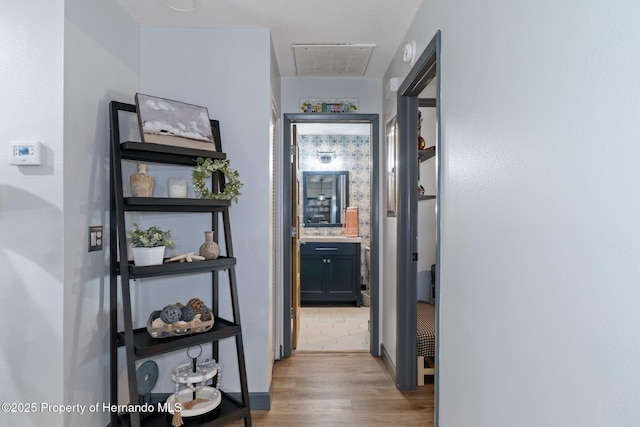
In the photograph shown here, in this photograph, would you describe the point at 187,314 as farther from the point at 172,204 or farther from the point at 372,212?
the point at 372,212

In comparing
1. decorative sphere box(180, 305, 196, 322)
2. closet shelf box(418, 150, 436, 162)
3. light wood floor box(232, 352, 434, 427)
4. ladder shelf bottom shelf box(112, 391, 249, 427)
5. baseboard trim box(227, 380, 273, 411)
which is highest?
closet shelf box(418, 150, 436, 162)

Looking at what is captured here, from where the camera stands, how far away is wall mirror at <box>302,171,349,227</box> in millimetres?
5602

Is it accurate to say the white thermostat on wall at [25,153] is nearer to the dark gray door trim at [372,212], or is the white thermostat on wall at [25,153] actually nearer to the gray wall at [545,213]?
the gray wall at [545,213]

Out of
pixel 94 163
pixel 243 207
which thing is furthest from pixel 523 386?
pixel 94 163

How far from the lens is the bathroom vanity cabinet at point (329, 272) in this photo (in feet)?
16.4

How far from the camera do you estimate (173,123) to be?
82.6 inches

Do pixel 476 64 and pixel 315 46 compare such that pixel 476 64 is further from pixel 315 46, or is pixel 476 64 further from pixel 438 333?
pixel 315 46

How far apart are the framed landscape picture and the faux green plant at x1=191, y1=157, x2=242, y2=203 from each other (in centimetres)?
10

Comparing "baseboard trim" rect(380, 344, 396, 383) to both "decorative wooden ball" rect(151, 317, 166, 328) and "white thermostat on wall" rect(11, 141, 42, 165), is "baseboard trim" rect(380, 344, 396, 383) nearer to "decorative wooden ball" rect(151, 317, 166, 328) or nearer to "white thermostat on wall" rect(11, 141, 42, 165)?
"decorative wooden ball" rect(151, 317, 166, 328)

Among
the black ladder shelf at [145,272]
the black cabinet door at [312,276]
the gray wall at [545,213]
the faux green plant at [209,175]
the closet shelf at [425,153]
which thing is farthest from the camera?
the black cabinet door at [312,276]

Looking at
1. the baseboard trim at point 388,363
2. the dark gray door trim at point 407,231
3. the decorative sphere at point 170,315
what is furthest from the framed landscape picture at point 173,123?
the baseboard trim at point 388,363

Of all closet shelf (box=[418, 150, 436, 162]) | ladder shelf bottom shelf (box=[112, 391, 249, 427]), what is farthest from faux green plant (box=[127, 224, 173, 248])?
closet shelf (box=[418, 150, 436, 162])

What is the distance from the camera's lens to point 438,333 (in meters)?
1.86

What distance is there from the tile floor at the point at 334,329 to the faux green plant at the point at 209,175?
1938 millimetres
